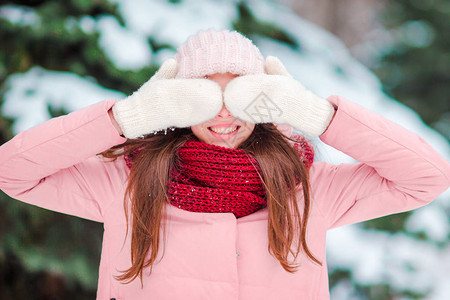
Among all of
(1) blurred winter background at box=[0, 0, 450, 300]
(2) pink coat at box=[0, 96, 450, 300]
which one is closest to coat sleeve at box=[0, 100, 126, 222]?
(2) pink coat at box=[0, 96, 450, 300]

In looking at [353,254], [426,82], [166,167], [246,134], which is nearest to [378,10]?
[426,82]

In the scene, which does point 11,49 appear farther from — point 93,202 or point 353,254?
point 353,254

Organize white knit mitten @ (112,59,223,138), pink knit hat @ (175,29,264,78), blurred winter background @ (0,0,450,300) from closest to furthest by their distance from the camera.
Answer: white knit mitten @ (112,59,223,138)
pink knit hat @ (175,29,264,78)
blurred winter background @ (0,0,450,300)

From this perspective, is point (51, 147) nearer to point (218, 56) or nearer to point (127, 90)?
point (218, 56)

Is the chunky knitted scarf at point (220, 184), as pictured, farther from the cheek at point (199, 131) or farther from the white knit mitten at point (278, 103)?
the white knit mitten at point (278, 103)

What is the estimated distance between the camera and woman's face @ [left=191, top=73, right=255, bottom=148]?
4.17 ft

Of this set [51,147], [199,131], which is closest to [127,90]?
[199,131]

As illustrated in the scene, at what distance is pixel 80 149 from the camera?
1172mm

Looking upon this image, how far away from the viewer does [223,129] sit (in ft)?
4.34

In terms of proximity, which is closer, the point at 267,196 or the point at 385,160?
the point at 385,160

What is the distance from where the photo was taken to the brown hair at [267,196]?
1.26 meters

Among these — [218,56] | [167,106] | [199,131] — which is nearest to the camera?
[167,106]

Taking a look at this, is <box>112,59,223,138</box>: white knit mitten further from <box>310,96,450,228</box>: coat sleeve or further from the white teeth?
<box>310,96,450,228</box>: coat sleeve

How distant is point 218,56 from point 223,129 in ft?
0.71
